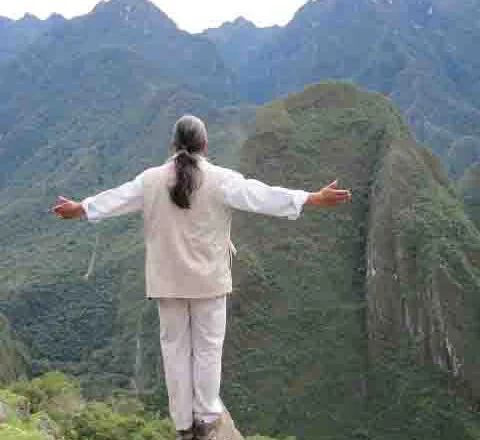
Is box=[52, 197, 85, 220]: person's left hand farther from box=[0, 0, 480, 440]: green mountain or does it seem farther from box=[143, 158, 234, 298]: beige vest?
box=[0, 0, 480, 440]: green mountain

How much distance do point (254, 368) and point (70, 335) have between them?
19807 mm

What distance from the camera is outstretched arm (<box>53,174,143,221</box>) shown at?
3869 mm

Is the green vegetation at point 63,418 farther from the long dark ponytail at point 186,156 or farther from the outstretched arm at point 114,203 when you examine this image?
the long dark ponytail at point 186,156

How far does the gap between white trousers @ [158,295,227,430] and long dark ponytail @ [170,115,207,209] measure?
66 centimetres

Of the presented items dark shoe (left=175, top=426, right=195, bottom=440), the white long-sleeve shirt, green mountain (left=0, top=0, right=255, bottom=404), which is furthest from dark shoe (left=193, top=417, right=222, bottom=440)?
green mountain (left=0, top=0, right=255, bottom=404)

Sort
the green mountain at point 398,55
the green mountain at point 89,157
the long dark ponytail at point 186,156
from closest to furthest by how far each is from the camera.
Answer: the long dark ponytail at point 186,156, the green mountain at point 89,157, the green mountain at point 398,55

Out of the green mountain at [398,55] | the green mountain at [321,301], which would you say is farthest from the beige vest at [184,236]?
the green mountain at [398,55]

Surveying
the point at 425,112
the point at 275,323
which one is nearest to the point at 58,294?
the point at 275,323

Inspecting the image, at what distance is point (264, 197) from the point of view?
3.76 meters

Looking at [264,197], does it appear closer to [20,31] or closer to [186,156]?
[186,156]

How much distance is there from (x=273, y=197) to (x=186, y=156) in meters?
0.57

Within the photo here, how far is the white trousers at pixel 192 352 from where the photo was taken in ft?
13.0

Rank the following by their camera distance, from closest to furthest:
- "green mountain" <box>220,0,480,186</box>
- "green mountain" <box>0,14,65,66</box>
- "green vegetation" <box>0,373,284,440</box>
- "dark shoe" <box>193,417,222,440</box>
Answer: "dark shoe" <box>193,417,222,440</box>, "green vegetation" <box>0,373,284,440</box>, "green mountain" <box>220,0,480,186</box>, "green mountain" <box>0,14,65,66</box>

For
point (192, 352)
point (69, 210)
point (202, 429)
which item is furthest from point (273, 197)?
point (202, 429)
